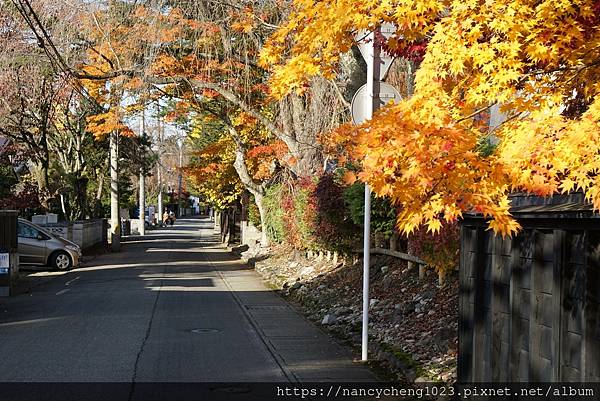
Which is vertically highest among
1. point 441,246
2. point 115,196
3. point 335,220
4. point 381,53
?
point 381,53

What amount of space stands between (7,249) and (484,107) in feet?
48.0

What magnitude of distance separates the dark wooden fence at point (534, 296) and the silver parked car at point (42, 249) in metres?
21.5

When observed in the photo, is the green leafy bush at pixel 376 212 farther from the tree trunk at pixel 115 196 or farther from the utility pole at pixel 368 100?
the tree trunk at pixel 115 196

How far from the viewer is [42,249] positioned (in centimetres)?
2644

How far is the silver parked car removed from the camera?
26189 millimetres

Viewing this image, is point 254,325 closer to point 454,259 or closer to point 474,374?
point 454,259

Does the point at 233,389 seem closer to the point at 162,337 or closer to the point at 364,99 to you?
the point at 162,337

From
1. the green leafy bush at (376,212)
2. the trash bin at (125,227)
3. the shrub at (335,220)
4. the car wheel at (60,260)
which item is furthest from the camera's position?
the trash bin at (125,227)

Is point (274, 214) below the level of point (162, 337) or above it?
above

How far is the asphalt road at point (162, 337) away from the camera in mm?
9445

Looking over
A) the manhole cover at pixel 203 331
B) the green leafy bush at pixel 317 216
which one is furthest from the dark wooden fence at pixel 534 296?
the green leafy bush at pixel 317 216

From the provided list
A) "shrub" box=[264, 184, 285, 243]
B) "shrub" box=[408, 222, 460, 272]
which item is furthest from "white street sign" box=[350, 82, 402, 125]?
"shrub" box=[264, 184, 285, 243]

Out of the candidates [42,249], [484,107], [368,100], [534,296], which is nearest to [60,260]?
[42,249]

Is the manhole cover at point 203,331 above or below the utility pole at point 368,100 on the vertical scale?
below
